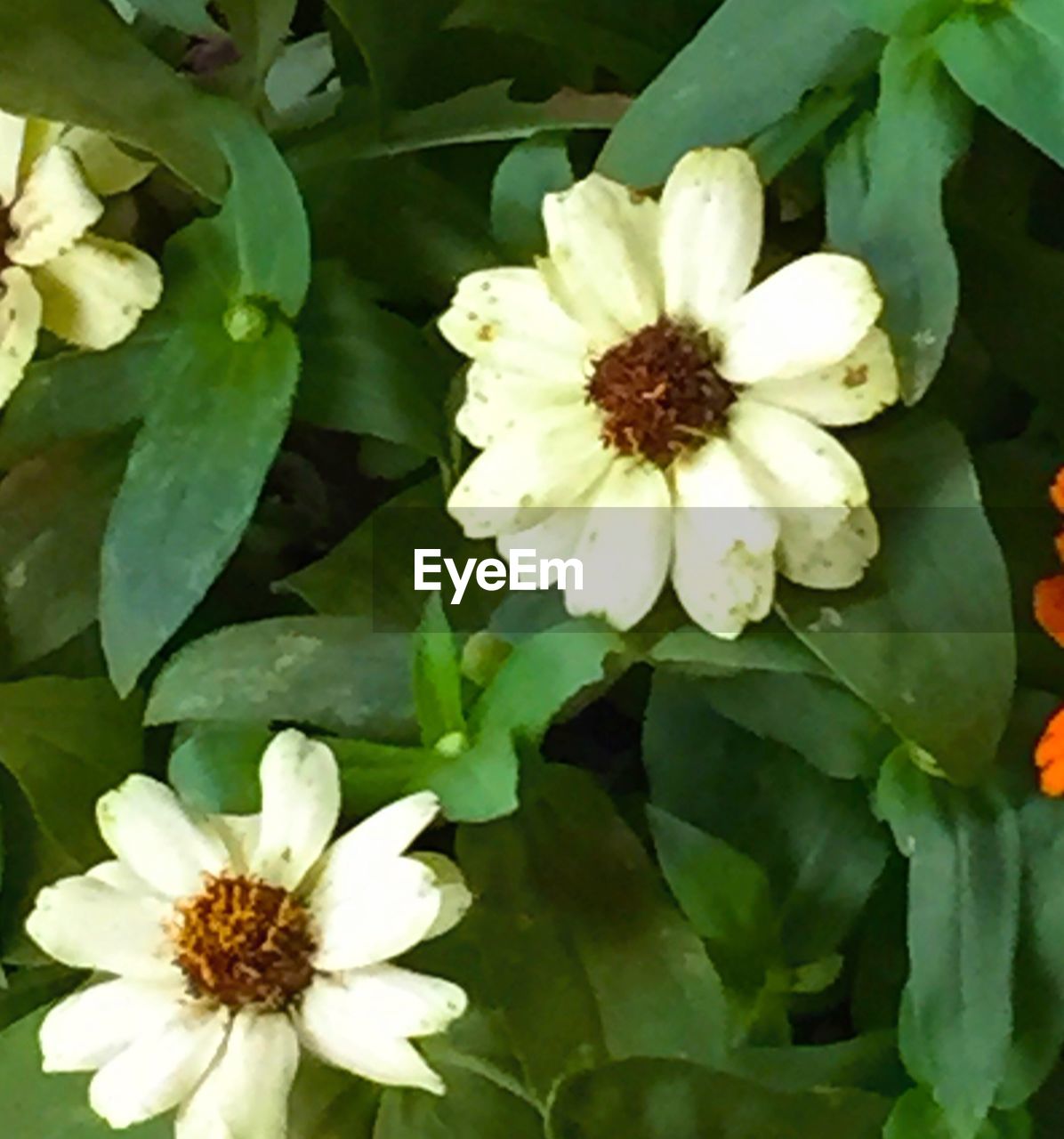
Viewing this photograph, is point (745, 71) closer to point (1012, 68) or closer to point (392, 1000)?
point (1012, 68)

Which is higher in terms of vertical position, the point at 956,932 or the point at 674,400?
the point at 674,400

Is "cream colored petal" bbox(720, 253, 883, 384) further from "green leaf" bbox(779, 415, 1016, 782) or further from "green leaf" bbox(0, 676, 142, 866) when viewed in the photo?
"green leaf" bbox(0, 676, 142, 866)

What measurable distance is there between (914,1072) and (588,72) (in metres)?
0.30

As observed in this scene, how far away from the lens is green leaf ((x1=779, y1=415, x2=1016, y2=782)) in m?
0.41

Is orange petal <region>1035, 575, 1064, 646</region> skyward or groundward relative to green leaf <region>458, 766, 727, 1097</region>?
skyward

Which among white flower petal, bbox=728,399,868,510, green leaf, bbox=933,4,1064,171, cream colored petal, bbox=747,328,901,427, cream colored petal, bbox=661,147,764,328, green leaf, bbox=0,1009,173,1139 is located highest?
green leaf, bbox=933,4,1064,171

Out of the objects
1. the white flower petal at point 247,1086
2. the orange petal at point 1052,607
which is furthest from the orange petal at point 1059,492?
the white flower petal at point 247,1086

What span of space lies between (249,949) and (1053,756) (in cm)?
20

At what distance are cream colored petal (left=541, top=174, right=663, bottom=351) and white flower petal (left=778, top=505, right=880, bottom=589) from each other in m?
0.06

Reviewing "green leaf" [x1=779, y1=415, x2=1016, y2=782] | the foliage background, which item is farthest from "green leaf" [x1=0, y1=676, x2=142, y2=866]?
"green leaf" [x1=779, y1=415, x2=1016, y2=782]

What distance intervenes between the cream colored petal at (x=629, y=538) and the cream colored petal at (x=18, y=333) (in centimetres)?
16

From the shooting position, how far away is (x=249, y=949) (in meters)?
0.42

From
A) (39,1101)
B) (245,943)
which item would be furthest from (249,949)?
(39,1101)

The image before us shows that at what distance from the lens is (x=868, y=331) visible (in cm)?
40
